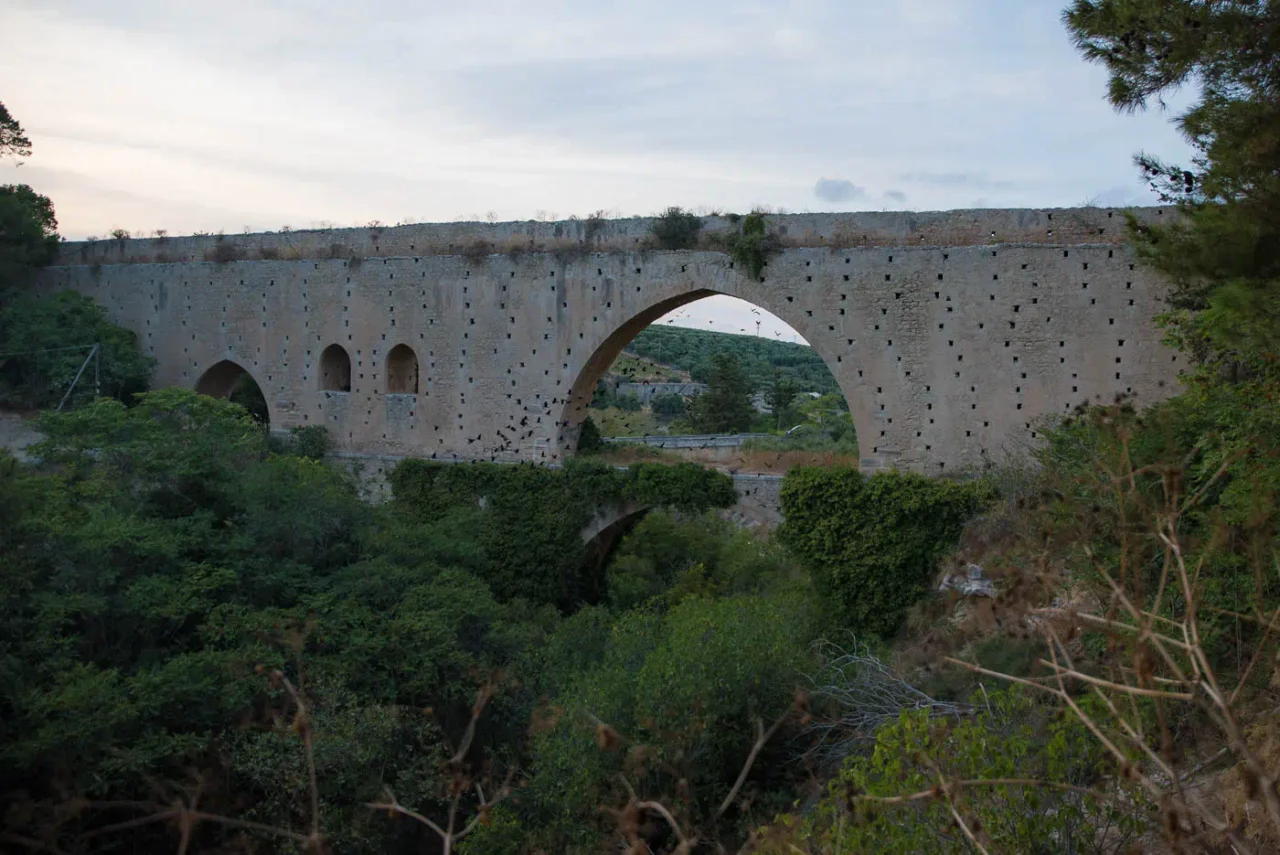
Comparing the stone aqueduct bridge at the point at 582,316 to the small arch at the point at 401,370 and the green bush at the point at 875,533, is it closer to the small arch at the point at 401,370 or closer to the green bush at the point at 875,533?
the small arch at the point at 401,370

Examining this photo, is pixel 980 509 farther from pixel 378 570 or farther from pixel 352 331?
pixel 352 331

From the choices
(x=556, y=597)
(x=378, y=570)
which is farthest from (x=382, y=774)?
(x=556, y=597)

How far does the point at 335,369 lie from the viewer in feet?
56.0

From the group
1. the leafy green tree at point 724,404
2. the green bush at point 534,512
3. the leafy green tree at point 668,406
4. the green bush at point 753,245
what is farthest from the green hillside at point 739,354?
→ the green bush at point 753,245

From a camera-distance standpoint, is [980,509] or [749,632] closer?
[749,632]

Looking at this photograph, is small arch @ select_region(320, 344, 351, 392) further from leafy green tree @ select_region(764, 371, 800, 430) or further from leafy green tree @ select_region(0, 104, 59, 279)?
leafy green tree @ select_region(764, 371, 800, 430)

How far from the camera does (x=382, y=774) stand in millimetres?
9664

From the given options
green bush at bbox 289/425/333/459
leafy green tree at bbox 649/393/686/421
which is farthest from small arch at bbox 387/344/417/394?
leafy green tree at bbox 649/393/686/421

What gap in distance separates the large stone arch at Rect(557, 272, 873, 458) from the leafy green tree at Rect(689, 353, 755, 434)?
12.3 m

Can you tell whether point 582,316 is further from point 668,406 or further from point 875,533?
point 668,406

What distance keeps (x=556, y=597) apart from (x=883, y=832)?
9.69 metres

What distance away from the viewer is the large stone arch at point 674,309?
41.5 ft

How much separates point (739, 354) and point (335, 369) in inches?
1185

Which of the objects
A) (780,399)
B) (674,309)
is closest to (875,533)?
(674,309)
